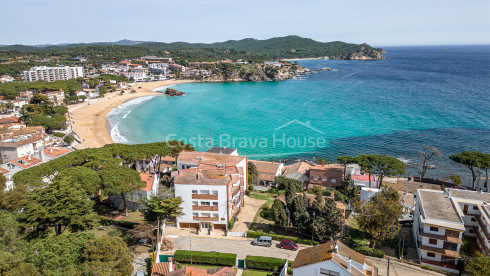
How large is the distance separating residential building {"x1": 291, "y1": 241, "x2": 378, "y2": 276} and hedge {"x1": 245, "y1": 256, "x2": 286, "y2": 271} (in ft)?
8.59

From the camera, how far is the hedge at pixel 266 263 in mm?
23359

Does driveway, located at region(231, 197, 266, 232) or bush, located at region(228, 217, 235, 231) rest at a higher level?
bush, located at region(228, 217, 235, 231)

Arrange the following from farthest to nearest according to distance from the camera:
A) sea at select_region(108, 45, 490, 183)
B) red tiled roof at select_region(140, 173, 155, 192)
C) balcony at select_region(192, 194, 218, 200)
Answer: sea at select_region(108, 45, 490, 183) < red tiled roof at select_region(140, 173, 155, 192) < balcony at select_region(192, 194, 218, 200)

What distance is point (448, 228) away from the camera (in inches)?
962

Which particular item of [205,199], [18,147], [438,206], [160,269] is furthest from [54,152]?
[438,206]

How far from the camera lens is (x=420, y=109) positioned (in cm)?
8794

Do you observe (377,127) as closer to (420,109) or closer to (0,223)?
(420,109)

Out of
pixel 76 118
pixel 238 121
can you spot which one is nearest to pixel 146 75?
pixel 76 118

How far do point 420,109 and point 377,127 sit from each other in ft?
78.1

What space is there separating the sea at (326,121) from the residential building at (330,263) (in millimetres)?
35062

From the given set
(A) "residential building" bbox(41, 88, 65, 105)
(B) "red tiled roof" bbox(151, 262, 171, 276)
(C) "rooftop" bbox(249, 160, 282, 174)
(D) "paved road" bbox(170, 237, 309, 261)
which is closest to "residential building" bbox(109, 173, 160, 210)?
(D) "paved road" bbox(170, 237, 309, 261)

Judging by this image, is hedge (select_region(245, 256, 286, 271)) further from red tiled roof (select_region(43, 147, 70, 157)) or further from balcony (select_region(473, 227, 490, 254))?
red tiled roof (select_region(43, 147, 70, 157))

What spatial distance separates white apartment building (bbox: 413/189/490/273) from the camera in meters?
24.4

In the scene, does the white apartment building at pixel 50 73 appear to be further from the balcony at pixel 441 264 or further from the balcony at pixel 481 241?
the balcony at pixel 481 241
